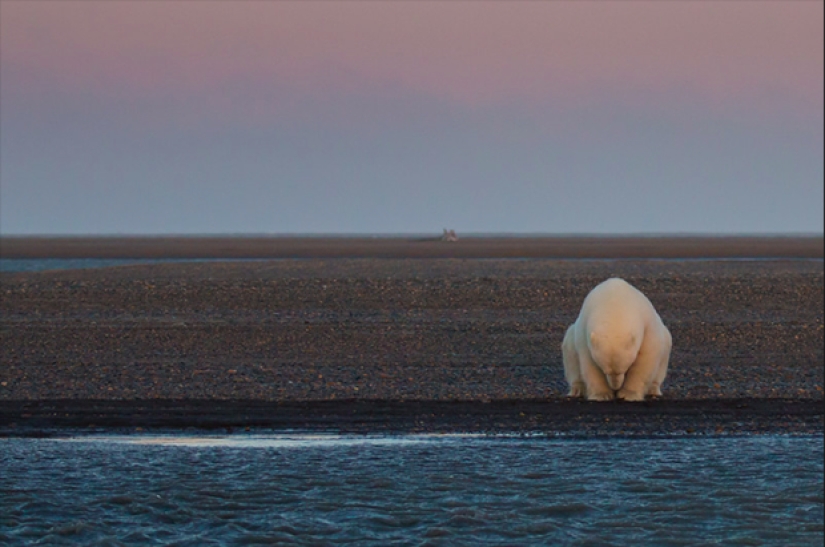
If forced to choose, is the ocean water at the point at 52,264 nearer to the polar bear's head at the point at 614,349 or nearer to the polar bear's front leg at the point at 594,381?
the polar bear's front leg at the point at 594,381

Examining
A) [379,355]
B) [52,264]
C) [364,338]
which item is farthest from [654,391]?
[52,264]

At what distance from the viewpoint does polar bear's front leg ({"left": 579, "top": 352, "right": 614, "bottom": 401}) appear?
1244 centimetres

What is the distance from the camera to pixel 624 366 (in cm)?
1211

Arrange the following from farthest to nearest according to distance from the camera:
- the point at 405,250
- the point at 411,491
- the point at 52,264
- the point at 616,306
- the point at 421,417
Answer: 1. the point at 405,250
2. the point at 52,264
3. the point at 616,306
4. the point at 421,417
5. the point at 411,491

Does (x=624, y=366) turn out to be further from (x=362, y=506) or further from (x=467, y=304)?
(x=467, y=304)

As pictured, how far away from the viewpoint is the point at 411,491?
8586 mm

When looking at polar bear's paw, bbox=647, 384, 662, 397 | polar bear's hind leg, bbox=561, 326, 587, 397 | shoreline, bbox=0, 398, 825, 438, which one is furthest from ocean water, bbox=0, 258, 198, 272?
polar bear's paw, bbox=647, 384, 662, 397

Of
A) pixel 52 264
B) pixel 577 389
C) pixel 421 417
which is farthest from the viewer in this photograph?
pixel 52 264

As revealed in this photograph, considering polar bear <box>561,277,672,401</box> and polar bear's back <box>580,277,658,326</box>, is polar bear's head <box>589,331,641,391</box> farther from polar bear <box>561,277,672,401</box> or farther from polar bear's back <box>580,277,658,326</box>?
polar bear's back <box>580,277,658,326</box>

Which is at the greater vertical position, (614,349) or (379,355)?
(614,349)

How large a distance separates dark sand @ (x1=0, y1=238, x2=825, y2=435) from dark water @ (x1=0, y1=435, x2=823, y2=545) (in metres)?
1.02

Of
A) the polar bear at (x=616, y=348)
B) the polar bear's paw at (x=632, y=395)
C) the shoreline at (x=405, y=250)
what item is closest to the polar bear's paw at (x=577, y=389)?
the polar bear at (x=616, y=348)

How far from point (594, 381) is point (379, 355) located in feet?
16.6

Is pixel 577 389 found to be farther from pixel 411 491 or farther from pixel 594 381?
pixel 411 491
